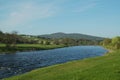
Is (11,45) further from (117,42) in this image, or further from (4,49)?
(117,42)

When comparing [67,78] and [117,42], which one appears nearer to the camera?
[67,78]

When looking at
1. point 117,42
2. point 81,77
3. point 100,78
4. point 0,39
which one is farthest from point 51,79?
point 0,39

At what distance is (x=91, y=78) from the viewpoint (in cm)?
2223

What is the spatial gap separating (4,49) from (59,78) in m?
142

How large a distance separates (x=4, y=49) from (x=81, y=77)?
472 ft

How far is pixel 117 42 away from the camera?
136 metres

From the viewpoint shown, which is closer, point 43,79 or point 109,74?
point 109,74

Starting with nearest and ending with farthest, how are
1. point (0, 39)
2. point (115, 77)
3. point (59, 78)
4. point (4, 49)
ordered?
point (115, 77)
point (59, 78)
point (4, 49)
point (0, 39)

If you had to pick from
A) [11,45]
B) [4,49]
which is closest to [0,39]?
[11,45]

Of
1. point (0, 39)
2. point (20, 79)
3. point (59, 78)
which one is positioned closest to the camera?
point (59, 78)

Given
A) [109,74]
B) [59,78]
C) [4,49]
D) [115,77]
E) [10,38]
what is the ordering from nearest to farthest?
[115,77] < [109,74] < [59,78] < [4,49] < [10,38]

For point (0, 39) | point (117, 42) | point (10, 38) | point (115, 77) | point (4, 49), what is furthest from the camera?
point (0, 39)

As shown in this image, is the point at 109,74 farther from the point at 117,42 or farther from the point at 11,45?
the point at 11,45

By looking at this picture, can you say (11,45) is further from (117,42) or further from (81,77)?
(81,77)
